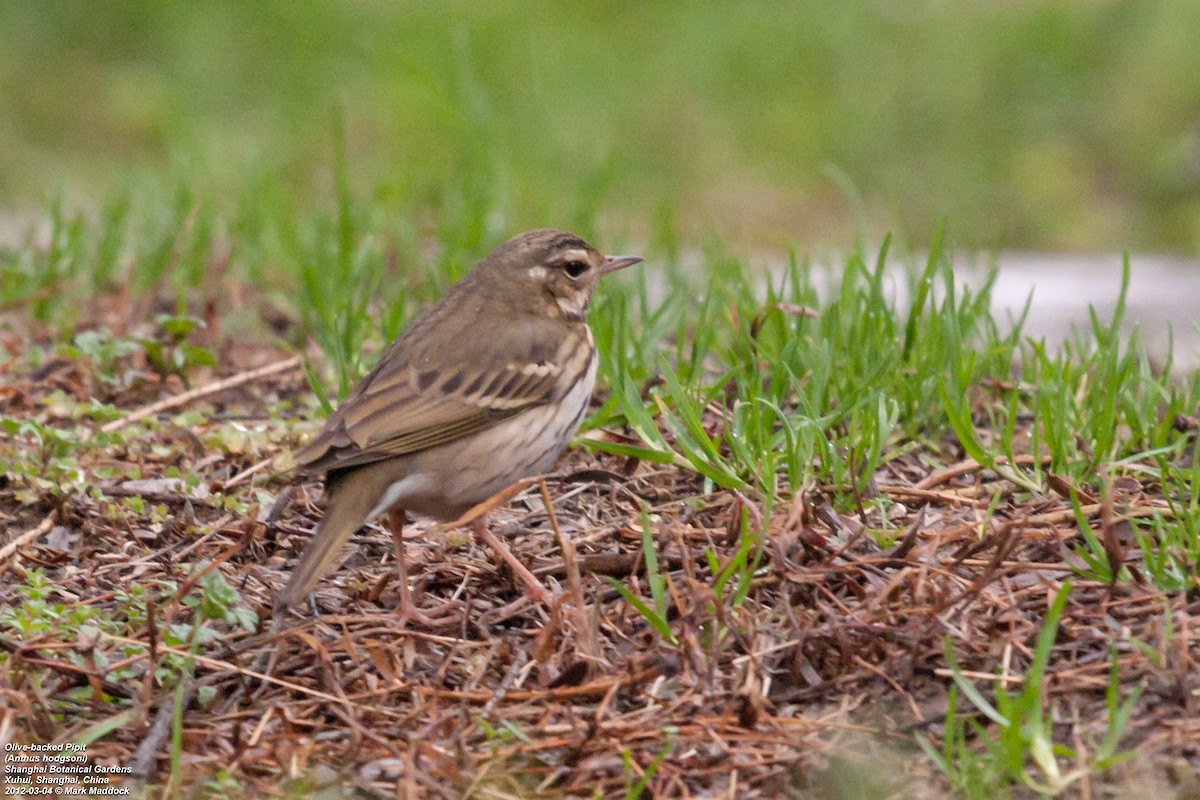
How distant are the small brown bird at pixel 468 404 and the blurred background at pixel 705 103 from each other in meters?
4.39

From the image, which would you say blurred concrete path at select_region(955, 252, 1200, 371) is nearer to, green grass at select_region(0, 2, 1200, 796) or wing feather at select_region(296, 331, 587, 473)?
green grass at select_region(0, 2, 1200, 796)

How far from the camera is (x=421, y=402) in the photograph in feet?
17.3

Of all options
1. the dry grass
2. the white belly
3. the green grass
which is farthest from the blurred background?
the dry grass

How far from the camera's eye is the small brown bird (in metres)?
4.94

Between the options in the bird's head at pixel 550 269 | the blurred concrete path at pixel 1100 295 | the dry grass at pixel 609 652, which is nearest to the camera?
the dry grass at pixel 609 652

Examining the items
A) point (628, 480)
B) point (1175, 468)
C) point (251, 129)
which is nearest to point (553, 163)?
point (251, 129)

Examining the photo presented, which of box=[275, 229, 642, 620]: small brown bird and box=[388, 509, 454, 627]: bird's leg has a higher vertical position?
box=[275, 229, 642, 620]: small brown bird

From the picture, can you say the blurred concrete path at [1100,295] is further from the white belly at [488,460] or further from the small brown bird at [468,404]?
the white belly at [488,460]

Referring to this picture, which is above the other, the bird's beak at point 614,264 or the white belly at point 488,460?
the bird's beak at point 614,264

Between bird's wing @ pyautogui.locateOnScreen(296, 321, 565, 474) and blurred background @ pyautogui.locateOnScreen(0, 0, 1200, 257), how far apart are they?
16.0 ft

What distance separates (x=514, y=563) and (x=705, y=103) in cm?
920

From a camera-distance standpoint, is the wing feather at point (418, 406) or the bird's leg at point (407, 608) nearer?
Result: the bird's leg at point (407, 608)

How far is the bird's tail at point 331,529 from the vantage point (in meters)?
4.61
